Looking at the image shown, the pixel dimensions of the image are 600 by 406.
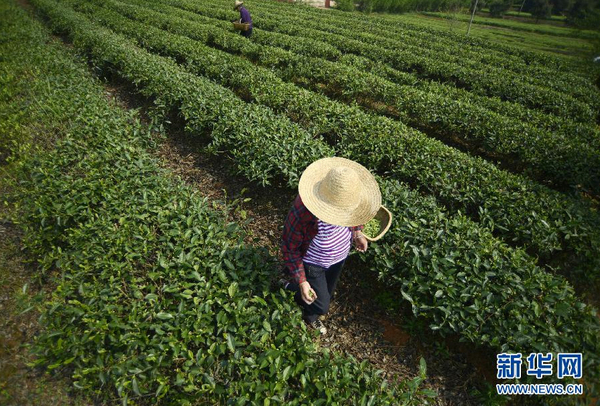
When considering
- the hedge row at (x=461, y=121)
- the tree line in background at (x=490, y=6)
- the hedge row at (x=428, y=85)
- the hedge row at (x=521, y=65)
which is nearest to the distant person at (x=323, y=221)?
the hedge row at (x=461, y=121)

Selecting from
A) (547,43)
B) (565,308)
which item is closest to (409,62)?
(565,308)

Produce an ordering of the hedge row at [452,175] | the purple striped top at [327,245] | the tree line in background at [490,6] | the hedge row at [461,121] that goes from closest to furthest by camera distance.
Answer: the purple striped top at [327,245]
the hedge row at [452,175]
the hedge row at [461,121]
the tree line in background at [490,6]

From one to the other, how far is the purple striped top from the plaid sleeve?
13 cm

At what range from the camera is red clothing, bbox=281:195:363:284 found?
2.28 meters

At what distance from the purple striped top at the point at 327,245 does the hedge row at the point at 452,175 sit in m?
2.35

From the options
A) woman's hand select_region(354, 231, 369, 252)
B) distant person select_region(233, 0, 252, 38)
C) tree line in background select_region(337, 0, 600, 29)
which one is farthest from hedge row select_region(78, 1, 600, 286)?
tree line in background select_region(337, 0, 600, 29)

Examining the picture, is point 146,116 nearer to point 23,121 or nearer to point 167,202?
point 23,121

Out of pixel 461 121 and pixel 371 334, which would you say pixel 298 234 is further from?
pixel 461 121

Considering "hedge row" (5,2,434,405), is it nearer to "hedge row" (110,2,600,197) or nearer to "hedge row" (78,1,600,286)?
"hedge row" (78,1,600,286)

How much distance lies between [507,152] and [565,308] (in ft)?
14.1

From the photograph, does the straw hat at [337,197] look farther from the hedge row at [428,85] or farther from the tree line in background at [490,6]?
the tree line in background at [490,6]

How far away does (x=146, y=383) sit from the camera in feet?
6.92

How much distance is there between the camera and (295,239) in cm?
234

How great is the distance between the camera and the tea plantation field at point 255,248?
2.20 metres
